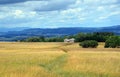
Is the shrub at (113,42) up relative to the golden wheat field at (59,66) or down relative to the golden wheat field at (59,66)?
down

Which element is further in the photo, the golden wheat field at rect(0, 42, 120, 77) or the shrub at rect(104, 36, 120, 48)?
the shrub at rect(104, 36, 120, 48)

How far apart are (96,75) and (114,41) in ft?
274

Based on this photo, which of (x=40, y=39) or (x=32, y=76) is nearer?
(x=32, y=76)

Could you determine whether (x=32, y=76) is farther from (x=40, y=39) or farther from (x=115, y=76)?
(x=40, y=39)

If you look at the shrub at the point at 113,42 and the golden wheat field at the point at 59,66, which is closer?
the golden wheat field at the point at 59,66

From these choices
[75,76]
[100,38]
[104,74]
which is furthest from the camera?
[100,38]

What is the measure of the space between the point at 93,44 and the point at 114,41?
637cm

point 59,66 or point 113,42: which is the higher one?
point 59,66

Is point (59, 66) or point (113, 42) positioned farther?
point (113, 42)

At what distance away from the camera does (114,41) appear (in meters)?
107

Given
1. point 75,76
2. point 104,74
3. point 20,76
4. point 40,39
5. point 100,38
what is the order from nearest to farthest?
point 20,76 → point 75,76 → point 104,74 → point 100,38 → point 40,39

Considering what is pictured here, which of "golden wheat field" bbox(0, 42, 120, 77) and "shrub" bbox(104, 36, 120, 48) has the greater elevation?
"golden wheat field" bbox(0, 42, 120, 77)

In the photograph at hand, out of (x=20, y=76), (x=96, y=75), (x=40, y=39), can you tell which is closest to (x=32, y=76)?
(x=20, y=76)

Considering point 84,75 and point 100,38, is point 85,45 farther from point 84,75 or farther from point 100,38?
point 84,75
